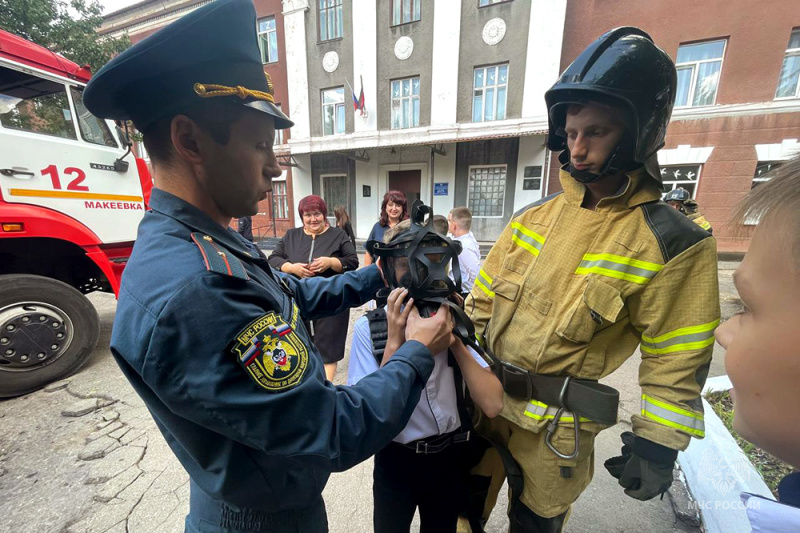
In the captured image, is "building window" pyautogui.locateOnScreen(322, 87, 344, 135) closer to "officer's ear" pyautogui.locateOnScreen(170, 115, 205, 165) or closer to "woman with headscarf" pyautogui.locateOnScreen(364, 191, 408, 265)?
"woman with headscarf" pyautogui.locateOnScreen(364, 191, 408, 265)

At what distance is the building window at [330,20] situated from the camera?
38.8 feet

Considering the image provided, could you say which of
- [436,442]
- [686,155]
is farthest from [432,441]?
[686,155]

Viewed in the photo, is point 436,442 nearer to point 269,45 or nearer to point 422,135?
point 422,135

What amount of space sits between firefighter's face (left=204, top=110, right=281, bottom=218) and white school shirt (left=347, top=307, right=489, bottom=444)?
62 cm

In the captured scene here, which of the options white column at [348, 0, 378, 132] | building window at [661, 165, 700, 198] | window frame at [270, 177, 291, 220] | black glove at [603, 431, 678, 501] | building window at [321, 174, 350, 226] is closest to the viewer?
black glove at [603, 431, 678, 501]

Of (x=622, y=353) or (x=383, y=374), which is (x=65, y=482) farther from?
(x=622, y=353)

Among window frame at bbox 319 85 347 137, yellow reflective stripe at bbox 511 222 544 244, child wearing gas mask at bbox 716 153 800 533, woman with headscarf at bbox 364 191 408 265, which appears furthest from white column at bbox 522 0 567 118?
child wearing gas mask at bbox 716 153 800 533

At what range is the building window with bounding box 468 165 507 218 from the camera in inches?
430

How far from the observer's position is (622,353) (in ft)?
3.96

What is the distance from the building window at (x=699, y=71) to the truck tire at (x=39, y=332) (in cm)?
1363

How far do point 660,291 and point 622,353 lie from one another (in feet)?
0.96

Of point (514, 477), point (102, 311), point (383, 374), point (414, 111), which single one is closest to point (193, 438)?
point (383, 374)

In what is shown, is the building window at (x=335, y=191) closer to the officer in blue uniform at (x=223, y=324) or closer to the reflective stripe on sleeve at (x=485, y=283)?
the reflective stripe on sleeve at (x=485, y=283)

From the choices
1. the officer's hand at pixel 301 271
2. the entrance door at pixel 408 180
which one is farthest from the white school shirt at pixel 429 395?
the entrance door at pixel 408 180
